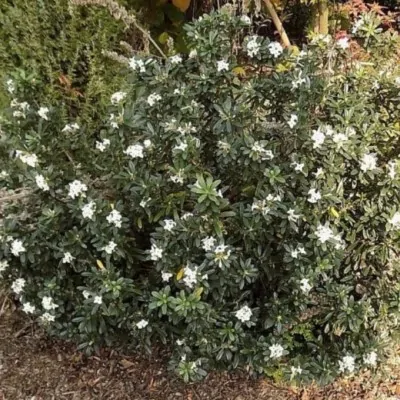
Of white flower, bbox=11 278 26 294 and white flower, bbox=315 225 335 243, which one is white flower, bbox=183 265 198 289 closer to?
white flower, bbox=315 225 335 243

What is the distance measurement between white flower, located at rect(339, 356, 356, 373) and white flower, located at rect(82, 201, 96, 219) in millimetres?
1101

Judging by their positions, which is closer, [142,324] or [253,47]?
[253,47]

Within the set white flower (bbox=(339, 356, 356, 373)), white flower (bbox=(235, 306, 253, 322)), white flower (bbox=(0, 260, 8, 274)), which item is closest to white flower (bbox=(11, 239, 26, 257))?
white flower (bbox=(0, 260, 8, 274))

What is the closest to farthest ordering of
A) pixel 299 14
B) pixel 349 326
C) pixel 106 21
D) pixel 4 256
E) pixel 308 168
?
pixel 308 168
pixel 349 326
pixel 4 256
pixel 106 21
pixel 299 14

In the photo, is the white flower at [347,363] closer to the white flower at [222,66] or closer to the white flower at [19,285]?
the white flower at [222,66]

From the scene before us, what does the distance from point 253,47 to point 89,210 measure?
83cm

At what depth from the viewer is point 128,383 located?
10.0ft

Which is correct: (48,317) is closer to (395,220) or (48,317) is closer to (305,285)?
(305,285)

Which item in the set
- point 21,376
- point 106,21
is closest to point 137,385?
point 21,376

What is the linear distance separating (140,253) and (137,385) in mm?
661

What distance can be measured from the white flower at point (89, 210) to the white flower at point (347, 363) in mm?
1101

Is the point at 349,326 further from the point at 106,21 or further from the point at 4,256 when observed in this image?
the point at 106,21

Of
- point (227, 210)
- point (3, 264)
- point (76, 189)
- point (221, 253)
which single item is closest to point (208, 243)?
point (221, 253)

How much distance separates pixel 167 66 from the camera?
2.59 meters
